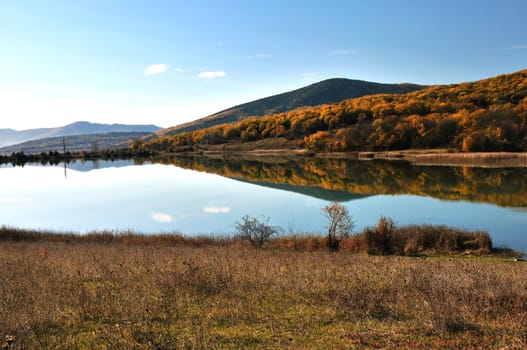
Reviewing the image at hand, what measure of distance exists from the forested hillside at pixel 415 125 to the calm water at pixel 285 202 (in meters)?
24.3

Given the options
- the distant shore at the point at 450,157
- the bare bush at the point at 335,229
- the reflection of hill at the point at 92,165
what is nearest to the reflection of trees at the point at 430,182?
the distant shore at the point at 450,157

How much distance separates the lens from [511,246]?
19.6m

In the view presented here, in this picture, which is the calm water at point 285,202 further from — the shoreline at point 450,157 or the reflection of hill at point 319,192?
the shoreline at point 450,157

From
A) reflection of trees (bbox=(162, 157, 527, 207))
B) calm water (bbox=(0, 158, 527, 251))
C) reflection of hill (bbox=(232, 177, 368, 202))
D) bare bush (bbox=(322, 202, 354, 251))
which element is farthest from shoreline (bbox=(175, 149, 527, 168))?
bare bush (bbox=(322, 202, 354, 251))

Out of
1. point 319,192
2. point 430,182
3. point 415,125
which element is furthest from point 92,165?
point 430,182

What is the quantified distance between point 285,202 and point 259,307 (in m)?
30.4

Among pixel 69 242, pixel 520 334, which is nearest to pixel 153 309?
pixel 520 334

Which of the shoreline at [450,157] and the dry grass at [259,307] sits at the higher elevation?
the shoreline at [450,157]

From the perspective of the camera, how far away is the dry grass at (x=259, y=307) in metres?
6.38

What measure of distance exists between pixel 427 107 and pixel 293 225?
10956cm

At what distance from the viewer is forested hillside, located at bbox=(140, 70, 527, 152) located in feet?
254

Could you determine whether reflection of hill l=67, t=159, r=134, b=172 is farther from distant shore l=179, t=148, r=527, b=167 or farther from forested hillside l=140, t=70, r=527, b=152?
distant shore l=179, t=148, r=527, b=167

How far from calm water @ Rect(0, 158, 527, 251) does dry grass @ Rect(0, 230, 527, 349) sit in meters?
14.0

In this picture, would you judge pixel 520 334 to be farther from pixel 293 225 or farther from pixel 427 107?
pixel 427 107
